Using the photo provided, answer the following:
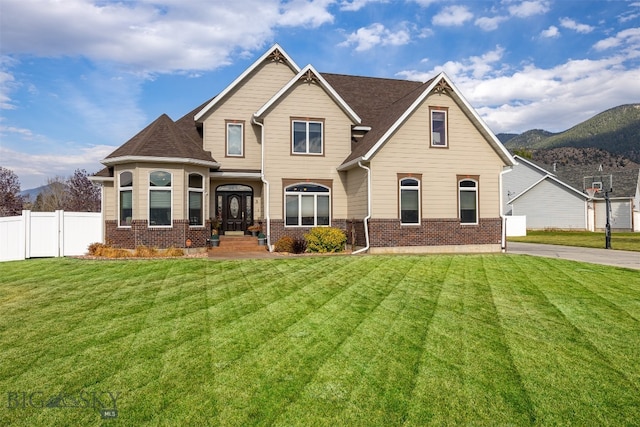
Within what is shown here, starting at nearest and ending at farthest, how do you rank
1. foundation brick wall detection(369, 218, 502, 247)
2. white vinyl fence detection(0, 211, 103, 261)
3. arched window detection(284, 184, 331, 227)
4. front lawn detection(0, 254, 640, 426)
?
1. front lawn detection(0, 254, 640, 426)
2. white vinyl fence detection(0, 211, 103, 261)
3. foundation brick wall detection(369, 218, 502, 247)
4. arched window detection(284, 184, 331, 227)

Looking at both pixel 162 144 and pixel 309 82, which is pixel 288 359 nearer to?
pixel 162 144

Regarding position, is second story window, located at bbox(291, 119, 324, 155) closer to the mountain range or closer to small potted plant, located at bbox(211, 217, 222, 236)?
small potted plant, located at bbox(211, 217, 222, 236)

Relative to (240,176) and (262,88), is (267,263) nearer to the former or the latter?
(240,176)

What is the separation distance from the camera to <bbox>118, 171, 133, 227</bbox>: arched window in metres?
18.1

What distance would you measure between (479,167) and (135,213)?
15048mm

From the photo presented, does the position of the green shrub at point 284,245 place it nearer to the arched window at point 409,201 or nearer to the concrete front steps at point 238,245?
the concrete front steps at point 238,245

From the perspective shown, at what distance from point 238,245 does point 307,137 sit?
6015mm

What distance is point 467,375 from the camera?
209 inches

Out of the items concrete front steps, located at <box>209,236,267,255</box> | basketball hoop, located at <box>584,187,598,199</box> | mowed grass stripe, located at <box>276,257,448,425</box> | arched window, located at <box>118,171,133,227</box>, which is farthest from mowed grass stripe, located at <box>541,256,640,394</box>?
basketball hoop, located at <box>584,187,598,199</box>

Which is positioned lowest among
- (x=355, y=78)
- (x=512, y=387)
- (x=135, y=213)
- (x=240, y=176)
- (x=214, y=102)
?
(x=512, y=387)

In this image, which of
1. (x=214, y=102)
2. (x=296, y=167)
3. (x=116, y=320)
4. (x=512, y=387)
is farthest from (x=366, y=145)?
(x=512, y=387)

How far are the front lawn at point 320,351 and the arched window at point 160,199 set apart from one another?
663 cm

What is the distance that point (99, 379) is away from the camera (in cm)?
527

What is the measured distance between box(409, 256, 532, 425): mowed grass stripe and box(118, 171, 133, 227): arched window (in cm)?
1417
